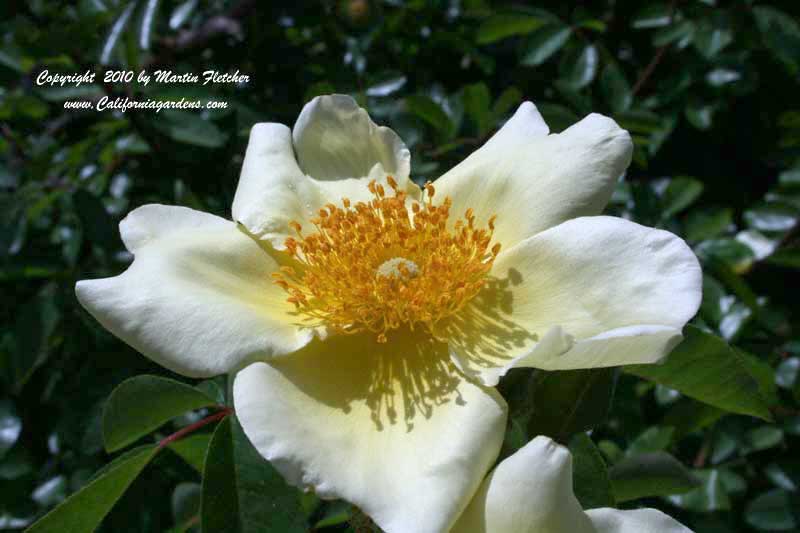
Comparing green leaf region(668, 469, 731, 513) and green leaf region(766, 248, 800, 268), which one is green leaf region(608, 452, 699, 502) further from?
green leaf region(766, 248, 800, 268)

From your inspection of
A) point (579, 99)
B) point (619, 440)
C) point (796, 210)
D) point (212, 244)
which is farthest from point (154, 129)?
point (796, 210)

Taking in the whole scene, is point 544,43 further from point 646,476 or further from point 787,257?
point 646,476

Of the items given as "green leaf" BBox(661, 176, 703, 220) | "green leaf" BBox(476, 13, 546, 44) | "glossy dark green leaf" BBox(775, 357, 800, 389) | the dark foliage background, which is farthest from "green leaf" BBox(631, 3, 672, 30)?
"glossy dark green leaf" BBox(775, 357, 800, 389)

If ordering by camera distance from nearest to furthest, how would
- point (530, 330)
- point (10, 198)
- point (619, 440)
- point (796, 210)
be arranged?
point (530, 330), point (619, 440), point (10, 198), point (796, 210)

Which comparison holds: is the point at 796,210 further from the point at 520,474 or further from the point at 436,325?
the point at 520,474

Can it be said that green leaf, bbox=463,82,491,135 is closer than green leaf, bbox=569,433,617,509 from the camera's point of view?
No

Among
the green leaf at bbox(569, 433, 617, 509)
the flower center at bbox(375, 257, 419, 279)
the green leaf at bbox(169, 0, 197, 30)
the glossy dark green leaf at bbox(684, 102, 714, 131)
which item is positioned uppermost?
the green leaf at bbox(169, 0, 197, 30)

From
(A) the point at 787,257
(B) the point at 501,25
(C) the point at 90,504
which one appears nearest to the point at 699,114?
(A) the point at 787,257

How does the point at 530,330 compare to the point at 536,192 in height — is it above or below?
below
